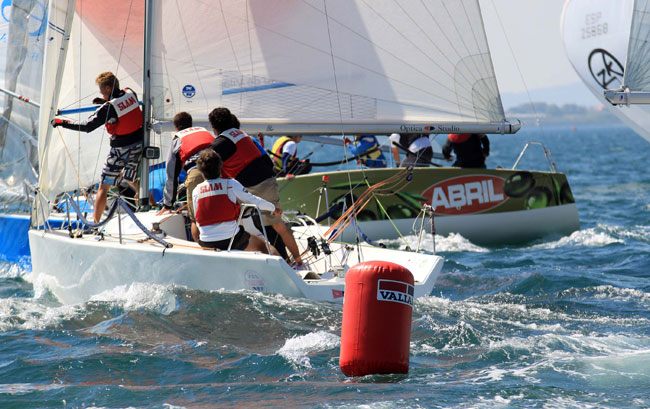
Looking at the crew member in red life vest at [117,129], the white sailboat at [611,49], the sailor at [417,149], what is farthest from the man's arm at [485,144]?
the crew member in red life vest at [117,129]

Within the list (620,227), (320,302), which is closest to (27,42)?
(320,302)

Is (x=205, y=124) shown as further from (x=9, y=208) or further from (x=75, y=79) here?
(x=9, y=208)

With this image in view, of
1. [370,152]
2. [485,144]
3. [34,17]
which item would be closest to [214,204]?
[34,17]

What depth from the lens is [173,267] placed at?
6.68 meters

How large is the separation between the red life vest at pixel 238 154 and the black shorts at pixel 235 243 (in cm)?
53

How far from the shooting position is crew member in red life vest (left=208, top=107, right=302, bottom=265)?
23.0 feet

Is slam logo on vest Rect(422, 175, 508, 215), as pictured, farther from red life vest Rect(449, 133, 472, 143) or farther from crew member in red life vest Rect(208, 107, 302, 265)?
crew member in red life vest Rect(208, 107, 302, 265)

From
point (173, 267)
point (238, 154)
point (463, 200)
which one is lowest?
point (173, 267)

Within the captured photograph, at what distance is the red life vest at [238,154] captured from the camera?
7062 millimetres

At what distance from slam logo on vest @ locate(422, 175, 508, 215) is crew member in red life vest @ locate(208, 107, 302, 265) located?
484 centimetres

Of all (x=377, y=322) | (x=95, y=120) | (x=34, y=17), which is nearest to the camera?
(x=377, y=322)

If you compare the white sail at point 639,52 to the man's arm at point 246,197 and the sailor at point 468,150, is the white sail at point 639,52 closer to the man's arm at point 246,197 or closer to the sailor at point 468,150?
the sailor at point 468,150

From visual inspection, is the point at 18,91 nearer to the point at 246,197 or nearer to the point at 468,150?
the point at 246,197

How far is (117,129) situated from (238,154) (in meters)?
1.67
